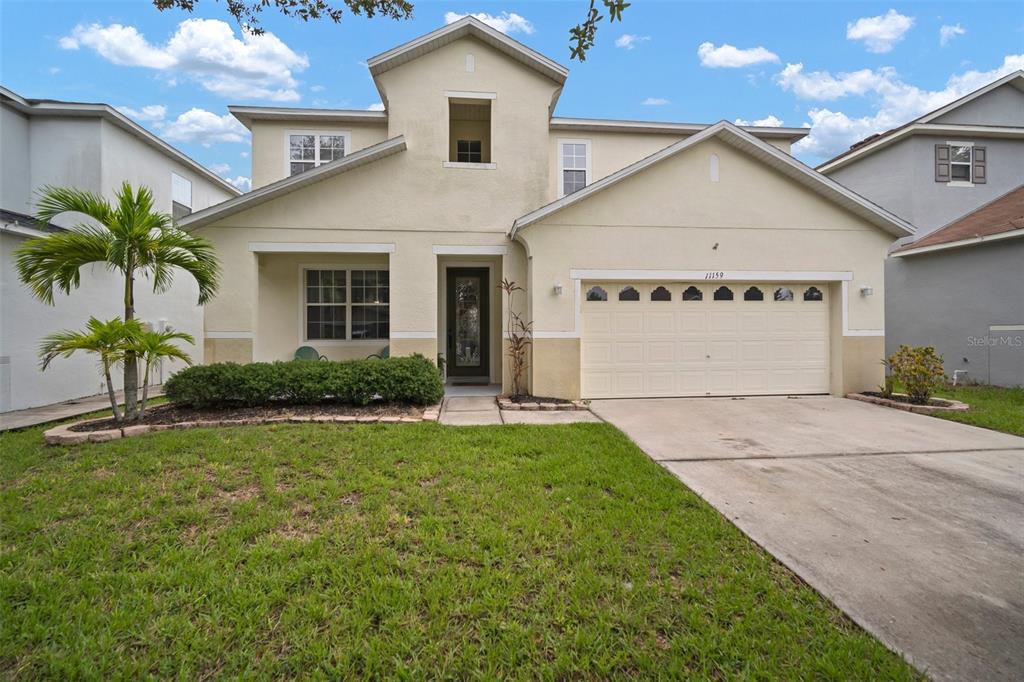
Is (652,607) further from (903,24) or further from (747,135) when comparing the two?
(903,24)

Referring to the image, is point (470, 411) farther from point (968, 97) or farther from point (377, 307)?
point (968, 97)

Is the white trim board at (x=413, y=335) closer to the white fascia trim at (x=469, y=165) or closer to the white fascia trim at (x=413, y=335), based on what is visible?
the white fascia trim at (x=413, y=335)

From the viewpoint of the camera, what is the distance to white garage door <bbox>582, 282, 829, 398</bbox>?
9.38 meters

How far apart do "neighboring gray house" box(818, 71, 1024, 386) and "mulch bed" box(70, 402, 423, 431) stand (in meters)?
14.2

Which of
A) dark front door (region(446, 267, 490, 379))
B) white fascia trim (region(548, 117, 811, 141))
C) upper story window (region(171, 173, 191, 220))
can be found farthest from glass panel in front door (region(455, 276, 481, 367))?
upper story window (region(171, 173, 191, 220))

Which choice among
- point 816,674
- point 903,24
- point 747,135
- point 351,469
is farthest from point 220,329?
point 903,24

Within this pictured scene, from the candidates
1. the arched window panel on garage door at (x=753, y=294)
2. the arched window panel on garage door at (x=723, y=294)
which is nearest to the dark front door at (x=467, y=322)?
the arched window panel on garage door at (x=723, y=294)

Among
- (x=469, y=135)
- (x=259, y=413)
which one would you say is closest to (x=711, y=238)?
(x=469, y=135)

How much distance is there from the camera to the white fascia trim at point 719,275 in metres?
9.16

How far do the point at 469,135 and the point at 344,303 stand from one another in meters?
5.17

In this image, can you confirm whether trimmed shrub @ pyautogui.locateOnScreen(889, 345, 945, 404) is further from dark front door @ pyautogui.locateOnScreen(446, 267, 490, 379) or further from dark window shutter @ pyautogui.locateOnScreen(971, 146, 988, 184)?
dark window shutter @ pyautogui.locateOnScreen(971, 146, 988, 184)

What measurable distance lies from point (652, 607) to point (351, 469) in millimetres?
3390

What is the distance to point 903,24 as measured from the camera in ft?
31.1

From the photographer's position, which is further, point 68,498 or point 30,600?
point 68,498
